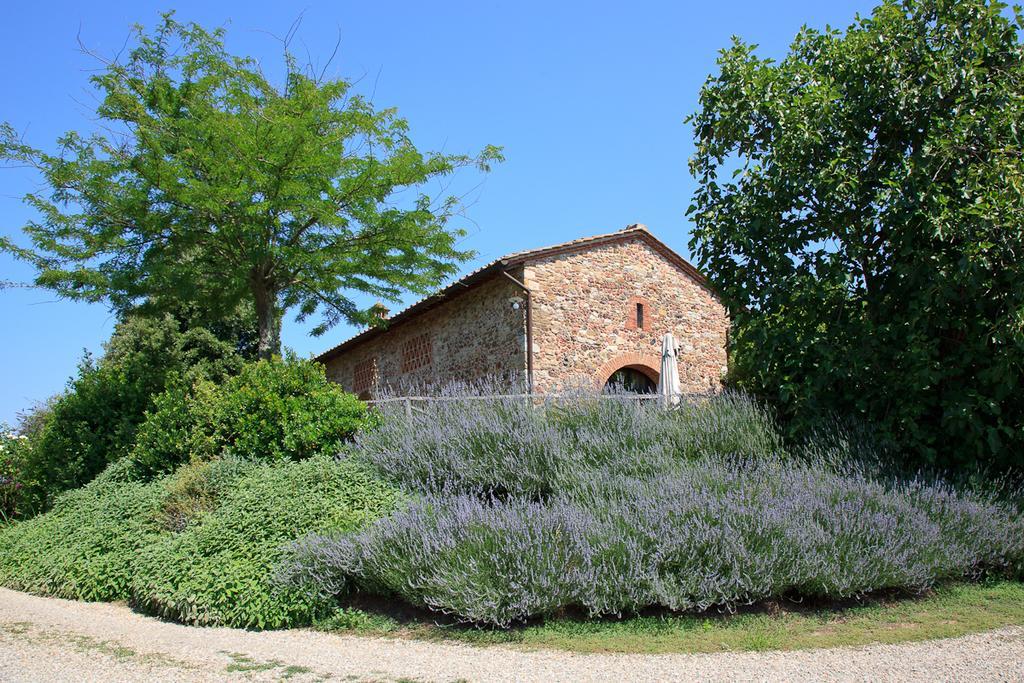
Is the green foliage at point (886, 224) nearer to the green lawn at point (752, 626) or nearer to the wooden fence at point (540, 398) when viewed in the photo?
the wooden fence at point (540, 398)

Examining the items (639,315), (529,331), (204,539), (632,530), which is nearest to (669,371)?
(529,331)

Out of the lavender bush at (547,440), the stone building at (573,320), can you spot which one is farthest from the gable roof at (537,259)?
the lavender bush at (547,440)

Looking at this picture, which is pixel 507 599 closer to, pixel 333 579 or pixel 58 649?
pixel 333 579

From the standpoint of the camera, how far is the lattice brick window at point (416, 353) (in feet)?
55.2

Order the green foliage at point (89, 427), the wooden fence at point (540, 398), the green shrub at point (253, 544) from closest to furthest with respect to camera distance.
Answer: the green shrub at point (253, 544), the wooden fence at point (540, 398), the green foliage at point (89, 427)

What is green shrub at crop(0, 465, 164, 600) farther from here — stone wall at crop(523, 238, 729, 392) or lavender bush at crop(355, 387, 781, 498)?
stone wall at crop(523, 238, 729, 392)

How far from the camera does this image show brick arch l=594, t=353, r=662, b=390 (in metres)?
14.5

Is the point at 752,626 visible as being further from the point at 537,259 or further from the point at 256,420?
the point at 537,259

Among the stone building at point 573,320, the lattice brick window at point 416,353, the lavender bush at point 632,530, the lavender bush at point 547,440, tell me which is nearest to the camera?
the lavender bush at point 632,530

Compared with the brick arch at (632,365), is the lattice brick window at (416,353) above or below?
above

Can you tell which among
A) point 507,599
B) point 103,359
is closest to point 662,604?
point 507,599

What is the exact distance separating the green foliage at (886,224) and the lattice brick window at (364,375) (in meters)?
12.4

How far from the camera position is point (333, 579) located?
5.87m

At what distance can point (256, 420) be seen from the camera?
8.59 m
